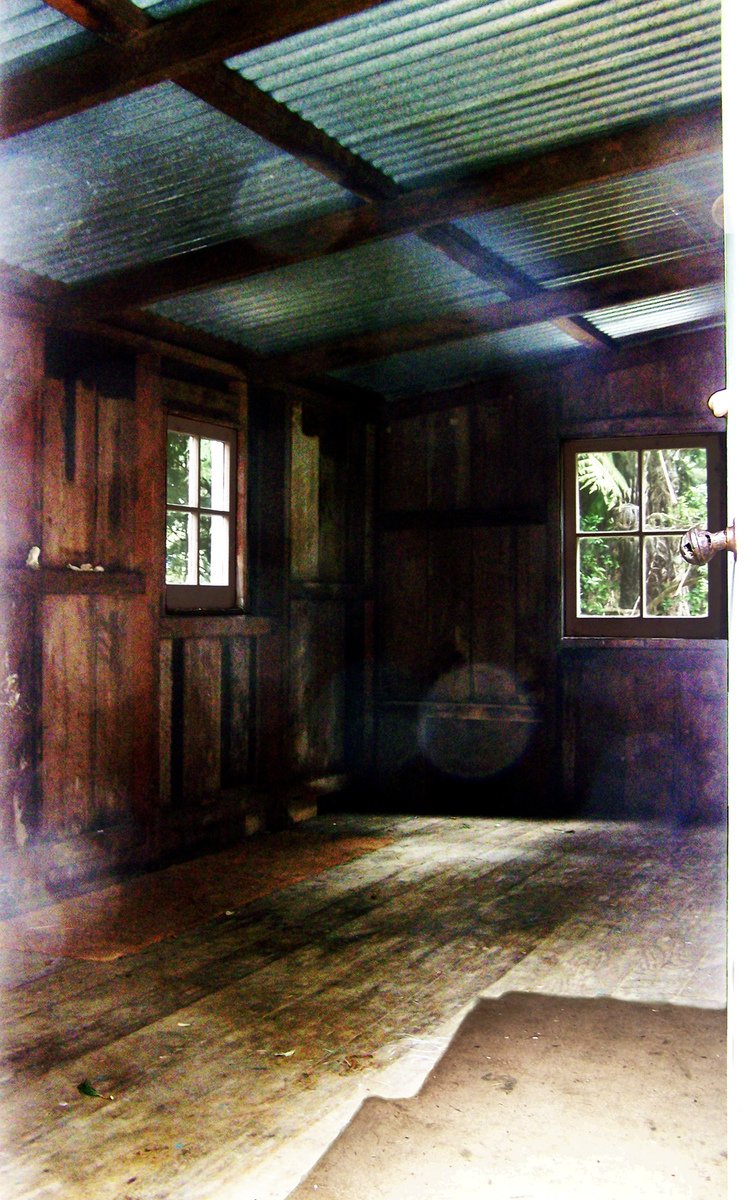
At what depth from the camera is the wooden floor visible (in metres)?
2.41

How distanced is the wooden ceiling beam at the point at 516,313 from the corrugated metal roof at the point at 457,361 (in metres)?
0.29

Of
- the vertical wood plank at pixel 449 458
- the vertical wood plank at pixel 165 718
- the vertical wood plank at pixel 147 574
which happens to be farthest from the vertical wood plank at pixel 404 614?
the vertical wood plank at pixel 147 574

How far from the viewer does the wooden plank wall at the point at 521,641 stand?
662 cm

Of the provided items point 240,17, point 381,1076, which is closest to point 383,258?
point 240,17

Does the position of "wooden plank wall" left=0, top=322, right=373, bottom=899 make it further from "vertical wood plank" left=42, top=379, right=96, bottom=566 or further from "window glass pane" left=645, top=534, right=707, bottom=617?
"window glass pane" left=645, top=534, right=707, bottom=617

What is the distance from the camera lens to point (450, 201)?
409 centimetres

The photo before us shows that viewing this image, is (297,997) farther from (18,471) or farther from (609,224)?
(609,224)

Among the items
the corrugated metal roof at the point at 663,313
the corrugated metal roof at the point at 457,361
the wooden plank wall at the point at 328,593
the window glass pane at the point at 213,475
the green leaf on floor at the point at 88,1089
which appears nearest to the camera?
the green leaf on floor at the point at 88,1089

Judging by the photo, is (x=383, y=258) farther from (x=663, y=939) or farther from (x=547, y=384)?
(x=663, y=939)

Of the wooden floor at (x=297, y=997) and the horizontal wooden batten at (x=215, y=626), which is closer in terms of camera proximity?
the wooden floor at (x=297, y=997)

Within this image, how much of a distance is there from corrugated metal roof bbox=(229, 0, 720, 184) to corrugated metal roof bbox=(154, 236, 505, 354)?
2.40 feet

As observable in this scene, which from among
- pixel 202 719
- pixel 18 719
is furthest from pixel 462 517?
pixel 18 719

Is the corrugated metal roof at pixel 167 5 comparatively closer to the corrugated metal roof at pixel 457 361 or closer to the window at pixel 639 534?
the corrugated metal roof at pixel 457 361

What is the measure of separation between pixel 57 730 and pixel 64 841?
1.59 ft
